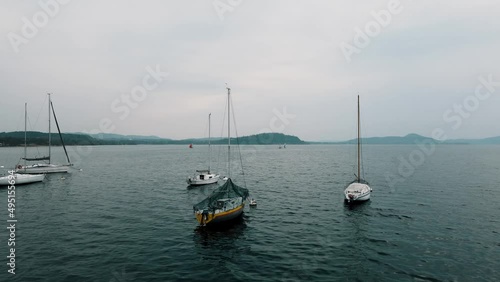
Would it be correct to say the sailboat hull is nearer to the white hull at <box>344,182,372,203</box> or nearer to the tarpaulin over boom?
the tarpaulin over boom

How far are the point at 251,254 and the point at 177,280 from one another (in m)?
7.37

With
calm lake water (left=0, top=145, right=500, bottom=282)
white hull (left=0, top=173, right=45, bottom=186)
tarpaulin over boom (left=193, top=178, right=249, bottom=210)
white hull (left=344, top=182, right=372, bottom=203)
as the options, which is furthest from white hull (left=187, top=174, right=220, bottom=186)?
white hull (left=0, top=173, right=45, bottom=186)

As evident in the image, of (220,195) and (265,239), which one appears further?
(220,195)

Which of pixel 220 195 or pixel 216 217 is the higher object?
pixel 220 195

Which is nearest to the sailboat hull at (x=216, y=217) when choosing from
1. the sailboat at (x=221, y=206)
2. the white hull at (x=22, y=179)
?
the sailboat at (x=221, y=206)

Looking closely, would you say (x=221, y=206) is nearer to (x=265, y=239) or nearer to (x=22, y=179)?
(x=265, y=239)

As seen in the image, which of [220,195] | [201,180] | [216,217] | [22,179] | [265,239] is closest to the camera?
[265,239]

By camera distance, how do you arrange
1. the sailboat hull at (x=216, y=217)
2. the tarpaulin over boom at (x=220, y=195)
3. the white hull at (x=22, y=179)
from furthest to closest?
the white hull at (x=22, y=179) < the tarpaulin over boom at (x=220, y=195) < the sailboat hull at (x=216, y=217)

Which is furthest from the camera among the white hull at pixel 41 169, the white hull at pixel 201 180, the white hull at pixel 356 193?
the white hull at pixel 41 169

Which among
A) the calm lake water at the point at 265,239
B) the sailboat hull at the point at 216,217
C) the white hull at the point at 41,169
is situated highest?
the white hull at the point at 41,169

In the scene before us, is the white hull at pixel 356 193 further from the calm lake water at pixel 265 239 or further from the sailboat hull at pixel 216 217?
the sailboat hull at pixel 216 217

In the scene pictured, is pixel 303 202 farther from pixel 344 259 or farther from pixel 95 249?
pixel 95 249

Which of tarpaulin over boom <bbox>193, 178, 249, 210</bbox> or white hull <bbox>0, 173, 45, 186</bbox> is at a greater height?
tarpaulin over boom <bbox>193, 178, 249, 210</bbox>

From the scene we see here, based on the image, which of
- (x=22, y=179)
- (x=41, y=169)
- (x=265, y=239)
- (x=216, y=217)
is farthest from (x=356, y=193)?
(x=41, y=169)
